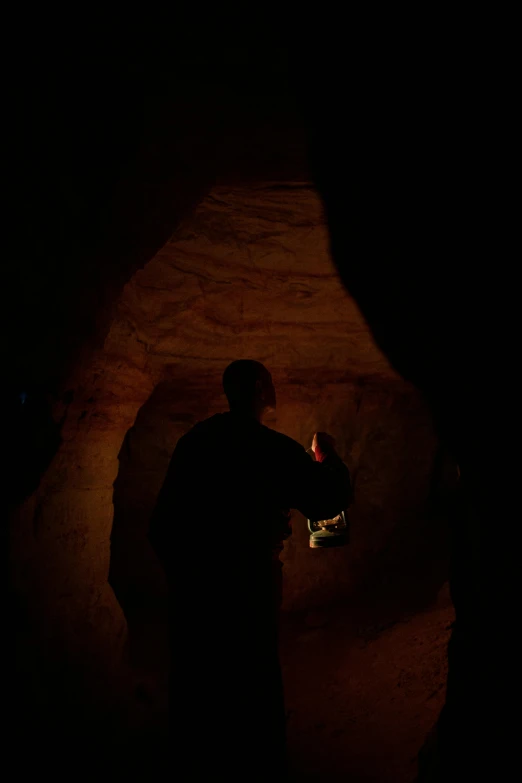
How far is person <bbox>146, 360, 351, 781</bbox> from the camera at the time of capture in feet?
6.86

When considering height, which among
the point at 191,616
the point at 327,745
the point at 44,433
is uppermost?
the point at 44,433

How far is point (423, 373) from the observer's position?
1735 mm

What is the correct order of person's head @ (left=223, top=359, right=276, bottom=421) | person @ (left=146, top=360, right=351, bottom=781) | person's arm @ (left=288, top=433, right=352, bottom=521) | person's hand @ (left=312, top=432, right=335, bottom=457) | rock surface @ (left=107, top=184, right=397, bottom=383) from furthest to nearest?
rock surface @ (left=107, top=184, right=397, bottom=383), person's hand @ (left=312, top=432, right=335, bottom=457), person's head @ (left=223, top=359, right=276, bottom=421), person's arm @ (left=288, top=433, right=352, bottom=521), person @ (left=146, top=360, right=351, bottom=781)

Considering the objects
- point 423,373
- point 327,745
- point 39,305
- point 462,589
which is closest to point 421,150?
point 423,373

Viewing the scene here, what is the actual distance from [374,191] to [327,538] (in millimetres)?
2082

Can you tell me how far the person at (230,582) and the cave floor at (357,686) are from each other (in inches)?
50.2

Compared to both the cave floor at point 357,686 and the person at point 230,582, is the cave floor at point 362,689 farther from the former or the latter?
the person at point 230,582

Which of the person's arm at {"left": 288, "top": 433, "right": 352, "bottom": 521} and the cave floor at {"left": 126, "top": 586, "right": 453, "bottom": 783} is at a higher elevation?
the person's arm at {"left": 288, "top": 433, "right": 352, "bottom": 521}

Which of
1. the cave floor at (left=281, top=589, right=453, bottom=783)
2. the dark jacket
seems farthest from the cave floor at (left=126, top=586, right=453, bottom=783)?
the dark jacket

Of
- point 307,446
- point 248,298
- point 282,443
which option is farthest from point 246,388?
point 307,446

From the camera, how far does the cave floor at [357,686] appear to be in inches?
125

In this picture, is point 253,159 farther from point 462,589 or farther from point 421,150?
point 462,589

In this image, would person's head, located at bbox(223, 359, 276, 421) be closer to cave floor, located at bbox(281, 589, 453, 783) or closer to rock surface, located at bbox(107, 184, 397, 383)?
rock surface, located at bbox(107, 184, 397, 383)

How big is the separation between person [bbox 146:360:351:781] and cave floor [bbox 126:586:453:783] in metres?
1.27
